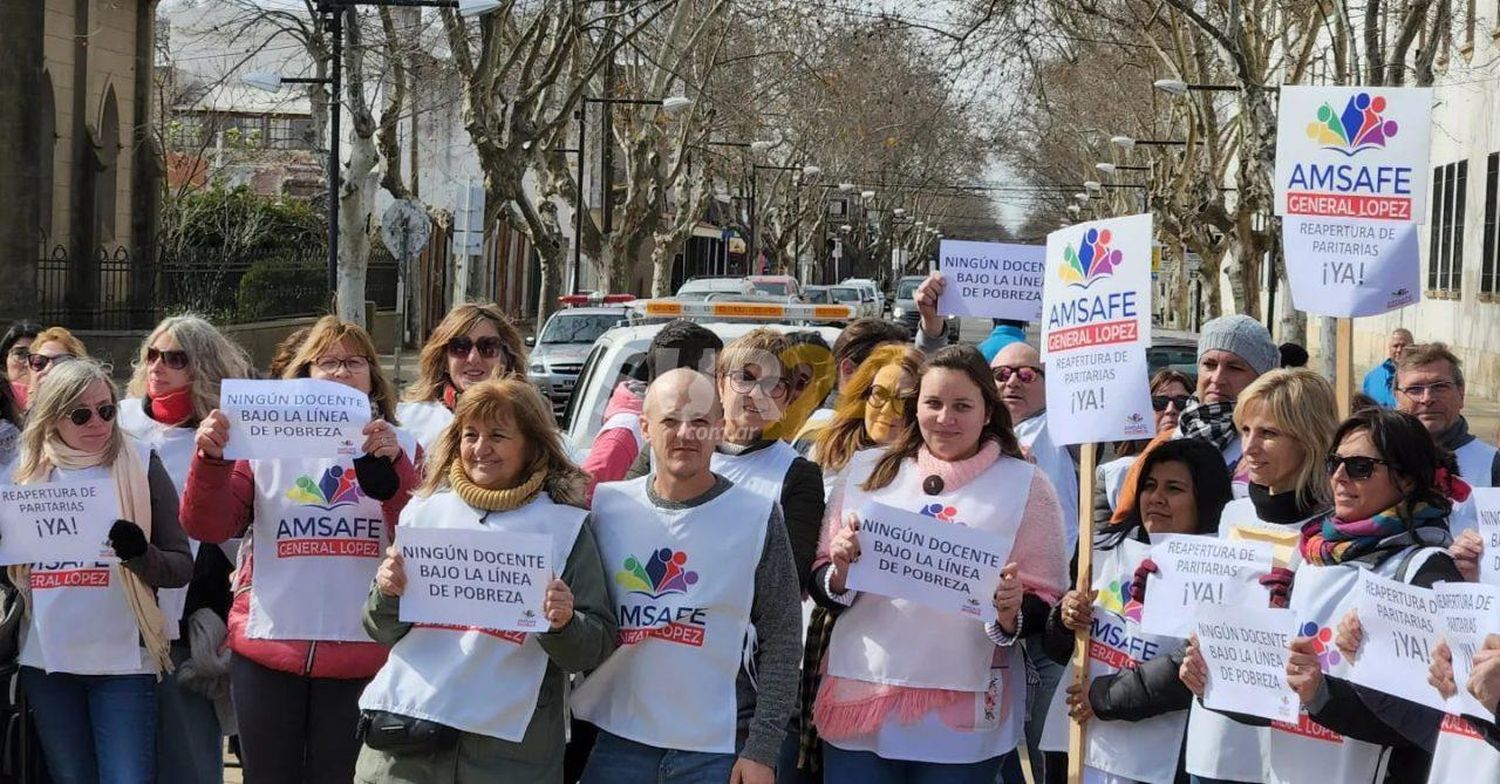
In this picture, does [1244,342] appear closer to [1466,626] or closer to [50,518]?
[1466,626]

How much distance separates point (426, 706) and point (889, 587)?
1.23 m

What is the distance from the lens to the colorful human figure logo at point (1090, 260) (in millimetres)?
5988

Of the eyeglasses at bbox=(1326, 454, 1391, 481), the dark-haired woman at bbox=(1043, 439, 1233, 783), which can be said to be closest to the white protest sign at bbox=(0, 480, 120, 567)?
the dark-haired woman at bbox=(1043, 439, 1233, 783)

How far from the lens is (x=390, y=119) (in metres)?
26.5

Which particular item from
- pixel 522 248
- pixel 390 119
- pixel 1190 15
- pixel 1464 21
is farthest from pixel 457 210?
pixel 522 248

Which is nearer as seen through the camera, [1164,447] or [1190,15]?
[1164,447]

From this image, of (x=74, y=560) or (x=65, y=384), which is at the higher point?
(x=65, y=384)

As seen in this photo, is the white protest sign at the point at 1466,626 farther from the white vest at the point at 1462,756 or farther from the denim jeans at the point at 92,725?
the denim jeans at the point at 92,725

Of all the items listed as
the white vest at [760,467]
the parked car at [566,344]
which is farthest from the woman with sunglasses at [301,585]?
the parked car at [566,344]

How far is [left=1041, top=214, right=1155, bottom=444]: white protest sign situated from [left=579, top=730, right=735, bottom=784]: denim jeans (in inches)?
62.2

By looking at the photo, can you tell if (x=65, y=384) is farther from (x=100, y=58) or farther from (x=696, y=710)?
(x=100, y=58)

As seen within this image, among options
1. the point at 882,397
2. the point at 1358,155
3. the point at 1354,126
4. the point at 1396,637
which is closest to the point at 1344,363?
the point at 1358,155

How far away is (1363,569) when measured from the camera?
15.4ft

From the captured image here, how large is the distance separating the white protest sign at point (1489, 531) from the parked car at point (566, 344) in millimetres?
18668
